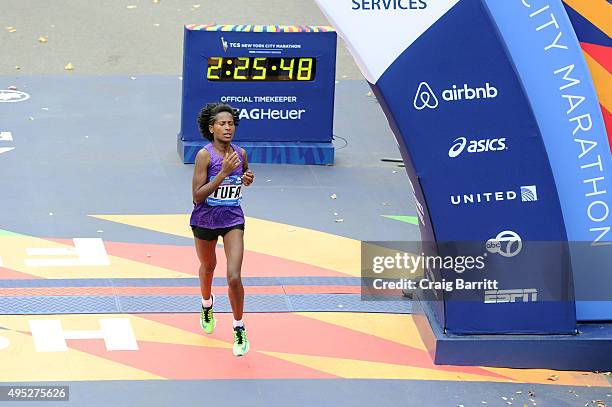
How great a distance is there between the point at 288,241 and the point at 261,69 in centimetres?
290

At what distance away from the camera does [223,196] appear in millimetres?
9242

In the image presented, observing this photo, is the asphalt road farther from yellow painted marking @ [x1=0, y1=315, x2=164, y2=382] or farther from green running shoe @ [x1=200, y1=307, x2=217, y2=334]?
yellow painted marking @ [x1=0, y1=315, x2=164, y2=382]

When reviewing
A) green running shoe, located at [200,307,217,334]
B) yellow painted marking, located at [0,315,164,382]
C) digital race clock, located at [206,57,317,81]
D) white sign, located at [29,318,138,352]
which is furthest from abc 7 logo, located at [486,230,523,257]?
digital race clock, located at [206,57,317,81]

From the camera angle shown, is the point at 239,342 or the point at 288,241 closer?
the point at 239,342

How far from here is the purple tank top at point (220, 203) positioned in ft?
30.2

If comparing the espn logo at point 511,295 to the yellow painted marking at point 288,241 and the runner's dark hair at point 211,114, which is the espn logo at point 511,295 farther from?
the runner's dark hair at point 211,114

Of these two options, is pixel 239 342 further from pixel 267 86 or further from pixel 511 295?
pixel 267 86

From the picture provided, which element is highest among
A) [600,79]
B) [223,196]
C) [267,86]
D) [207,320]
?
[267,86]

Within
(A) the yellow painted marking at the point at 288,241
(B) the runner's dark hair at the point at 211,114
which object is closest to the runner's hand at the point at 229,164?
(B) the runner's dark hair at the point at 211,114

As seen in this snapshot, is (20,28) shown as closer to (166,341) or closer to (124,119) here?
(124,119)

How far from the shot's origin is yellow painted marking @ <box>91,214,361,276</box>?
38.2 ft

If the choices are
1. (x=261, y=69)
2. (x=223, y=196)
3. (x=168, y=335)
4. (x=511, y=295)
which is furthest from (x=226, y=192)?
(x=261, y=69)

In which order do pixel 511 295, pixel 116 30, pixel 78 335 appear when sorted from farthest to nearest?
pixel 116 30 < pixel 78 335 < pixel 511 295

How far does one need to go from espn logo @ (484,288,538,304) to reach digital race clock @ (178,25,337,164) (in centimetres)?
533
